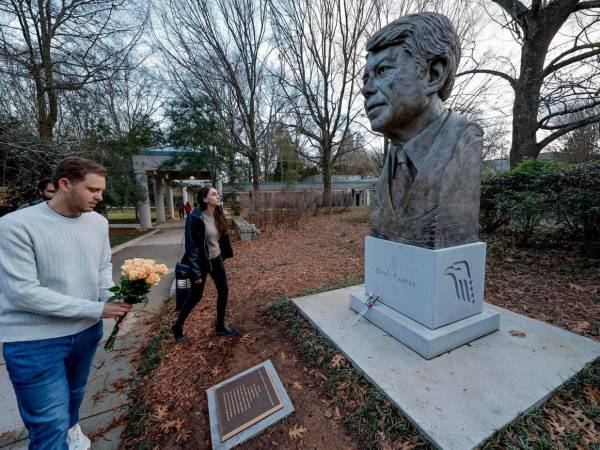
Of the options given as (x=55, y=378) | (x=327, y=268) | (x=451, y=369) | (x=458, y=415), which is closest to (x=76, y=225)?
(x=55, y=378)

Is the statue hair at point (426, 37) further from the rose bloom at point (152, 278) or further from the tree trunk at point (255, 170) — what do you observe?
the tree trunk at point (255, 170)

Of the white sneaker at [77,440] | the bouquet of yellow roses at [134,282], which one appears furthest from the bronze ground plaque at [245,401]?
the bouquet of yellow roses at [134,282]

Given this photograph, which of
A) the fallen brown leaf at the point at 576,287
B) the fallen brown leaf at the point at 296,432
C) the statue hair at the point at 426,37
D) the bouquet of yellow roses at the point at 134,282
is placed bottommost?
the fallen brown leaf at the point at 296,432

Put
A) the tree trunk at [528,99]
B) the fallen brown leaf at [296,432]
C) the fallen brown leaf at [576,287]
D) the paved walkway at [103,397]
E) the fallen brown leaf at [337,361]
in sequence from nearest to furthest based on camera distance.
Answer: the fallen brown leaf at [296,432] → the paved walkway at [103,397] → the fallen brown leaf at [337,361] → the fallen brown leaf at [576,287] → the tree trunk at [528,99]

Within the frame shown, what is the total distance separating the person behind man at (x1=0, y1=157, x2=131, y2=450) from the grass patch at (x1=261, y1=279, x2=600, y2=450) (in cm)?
184

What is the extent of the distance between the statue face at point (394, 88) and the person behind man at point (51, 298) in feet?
7.87

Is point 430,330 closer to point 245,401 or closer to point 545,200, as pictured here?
point 245,401

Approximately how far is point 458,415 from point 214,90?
15.5 meters

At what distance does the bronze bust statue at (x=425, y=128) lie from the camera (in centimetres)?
236

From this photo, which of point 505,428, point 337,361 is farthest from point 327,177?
point 505,428

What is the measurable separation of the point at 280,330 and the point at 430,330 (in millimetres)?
1759

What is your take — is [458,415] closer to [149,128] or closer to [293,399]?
[293,399]

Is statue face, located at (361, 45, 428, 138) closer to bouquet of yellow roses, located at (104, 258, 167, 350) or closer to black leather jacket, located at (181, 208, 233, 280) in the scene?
black leather jacket, located at (181, 208, 233, 280)

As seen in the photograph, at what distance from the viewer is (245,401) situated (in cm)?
218
